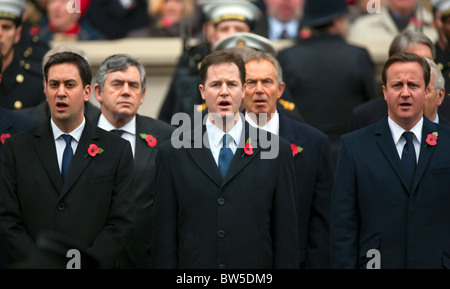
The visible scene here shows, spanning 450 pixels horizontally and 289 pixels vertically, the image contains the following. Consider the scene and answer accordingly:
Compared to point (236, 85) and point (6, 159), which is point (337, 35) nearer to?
point (236, 85)

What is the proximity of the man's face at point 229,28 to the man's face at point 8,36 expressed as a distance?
1.78 metres

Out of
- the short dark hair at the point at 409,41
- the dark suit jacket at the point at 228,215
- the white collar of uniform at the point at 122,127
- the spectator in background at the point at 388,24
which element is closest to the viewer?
the dark suit jacket at the point at 228,215

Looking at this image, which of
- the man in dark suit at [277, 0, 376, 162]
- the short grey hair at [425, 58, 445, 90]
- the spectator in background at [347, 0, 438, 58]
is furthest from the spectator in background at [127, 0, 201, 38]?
the short grey hair at [425, 58, 445, 90]

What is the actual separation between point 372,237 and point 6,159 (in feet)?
8.05

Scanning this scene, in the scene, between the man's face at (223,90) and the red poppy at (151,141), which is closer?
the man's face at (223,90)

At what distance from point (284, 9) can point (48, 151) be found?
504cm

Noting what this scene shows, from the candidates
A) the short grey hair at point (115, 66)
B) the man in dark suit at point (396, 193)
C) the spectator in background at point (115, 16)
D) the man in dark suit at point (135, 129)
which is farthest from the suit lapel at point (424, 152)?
the spectator in background at point (115, 16)

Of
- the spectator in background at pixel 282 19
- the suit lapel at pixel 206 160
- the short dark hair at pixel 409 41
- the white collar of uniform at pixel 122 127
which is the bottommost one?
the suit lapel at pixel 206 160

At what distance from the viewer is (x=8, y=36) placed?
376 inches

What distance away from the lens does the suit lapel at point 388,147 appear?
7.28 metres

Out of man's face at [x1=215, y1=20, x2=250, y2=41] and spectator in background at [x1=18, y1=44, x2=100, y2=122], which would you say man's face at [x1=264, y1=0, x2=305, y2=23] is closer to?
man's face at [x1=215, y1=20, x2=250, y2=41]

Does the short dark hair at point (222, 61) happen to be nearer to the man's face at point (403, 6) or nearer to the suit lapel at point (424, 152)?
the suit lapel at point (424, 152)

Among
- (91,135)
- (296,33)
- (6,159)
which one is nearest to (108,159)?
(91,135)
